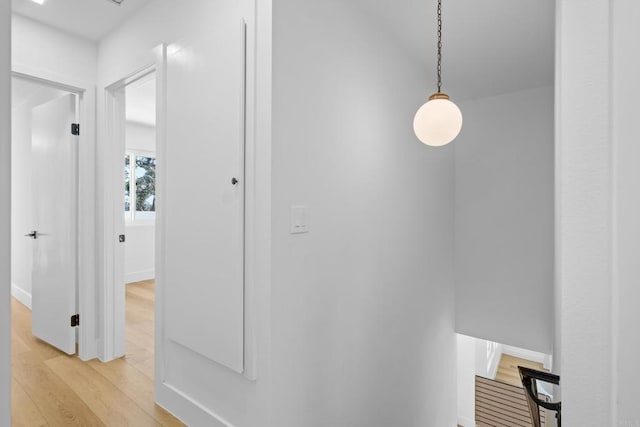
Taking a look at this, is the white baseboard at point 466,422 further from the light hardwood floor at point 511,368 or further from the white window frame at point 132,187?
the white window frame at point 132,187

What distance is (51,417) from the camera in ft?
6.28

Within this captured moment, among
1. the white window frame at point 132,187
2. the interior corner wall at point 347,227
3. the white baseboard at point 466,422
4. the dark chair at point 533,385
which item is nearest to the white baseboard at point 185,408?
the interior corner wall at point 347,227

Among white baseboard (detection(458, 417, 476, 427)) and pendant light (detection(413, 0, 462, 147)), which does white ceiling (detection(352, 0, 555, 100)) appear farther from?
white baseboard (detection(458, 417, 476, 427))

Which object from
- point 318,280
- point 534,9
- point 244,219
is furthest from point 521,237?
point 244,219

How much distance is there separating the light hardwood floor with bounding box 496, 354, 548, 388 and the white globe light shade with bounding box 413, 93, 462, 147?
6232 mm

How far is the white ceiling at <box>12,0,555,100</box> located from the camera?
2068mm

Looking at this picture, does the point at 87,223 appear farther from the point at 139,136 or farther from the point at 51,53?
the point at 139,136

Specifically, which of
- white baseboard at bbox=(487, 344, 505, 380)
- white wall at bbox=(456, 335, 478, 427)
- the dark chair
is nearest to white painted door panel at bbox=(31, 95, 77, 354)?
the dark chair

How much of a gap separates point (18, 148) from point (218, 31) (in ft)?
13.9

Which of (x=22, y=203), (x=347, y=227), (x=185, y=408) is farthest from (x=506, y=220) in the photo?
(x=22, y=203)

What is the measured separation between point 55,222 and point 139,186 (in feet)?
9.61

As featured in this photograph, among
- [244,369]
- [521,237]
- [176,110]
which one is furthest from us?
[521,237]

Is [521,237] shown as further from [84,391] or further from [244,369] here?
[84,391]

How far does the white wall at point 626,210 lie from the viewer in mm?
593
